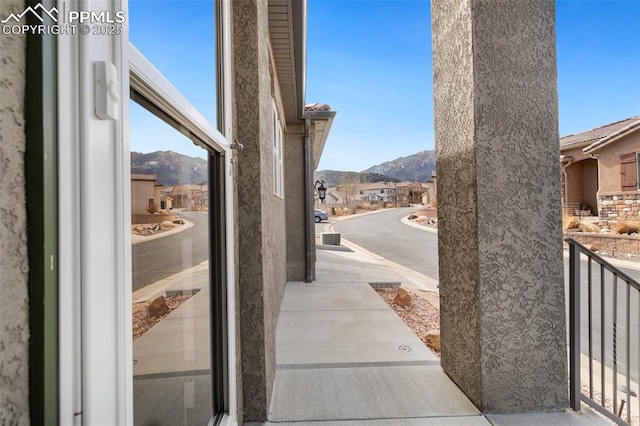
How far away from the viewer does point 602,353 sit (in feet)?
6.64

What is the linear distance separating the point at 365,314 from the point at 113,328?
11.6 feet

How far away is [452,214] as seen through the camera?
2.26 meters

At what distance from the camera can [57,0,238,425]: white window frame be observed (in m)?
0.49

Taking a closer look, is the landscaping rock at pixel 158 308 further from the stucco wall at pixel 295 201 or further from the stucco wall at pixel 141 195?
the stucco wall at pixel 295 201

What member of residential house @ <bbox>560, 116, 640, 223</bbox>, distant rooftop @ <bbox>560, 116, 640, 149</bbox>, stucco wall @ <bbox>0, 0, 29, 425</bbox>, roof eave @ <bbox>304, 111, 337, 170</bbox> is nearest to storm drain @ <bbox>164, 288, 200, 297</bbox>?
stucco wall @ <bbox>0, 0, 29, 425</bbox>

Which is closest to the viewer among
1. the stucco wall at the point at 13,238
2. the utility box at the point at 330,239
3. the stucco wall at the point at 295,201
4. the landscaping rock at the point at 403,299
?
the stucco wall at the point at 13,238

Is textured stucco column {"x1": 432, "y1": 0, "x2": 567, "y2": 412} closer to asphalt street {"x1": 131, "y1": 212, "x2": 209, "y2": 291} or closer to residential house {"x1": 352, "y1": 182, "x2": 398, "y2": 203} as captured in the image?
asphalt street {"x1": 131, "y1": 212, "x2": 209, "y2": 291}

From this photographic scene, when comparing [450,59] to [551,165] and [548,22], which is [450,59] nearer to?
[548,22]

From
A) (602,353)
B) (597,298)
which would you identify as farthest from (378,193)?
(602,353)

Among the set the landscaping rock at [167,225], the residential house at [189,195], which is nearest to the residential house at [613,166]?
the residential house at [189,195]

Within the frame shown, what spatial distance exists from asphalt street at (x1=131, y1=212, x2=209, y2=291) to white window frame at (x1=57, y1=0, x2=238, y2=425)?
18 cm

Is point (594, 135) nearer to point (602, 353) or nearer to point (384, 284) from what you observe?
point (384, 284)

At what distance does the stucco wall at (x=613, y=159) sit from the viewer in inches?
487

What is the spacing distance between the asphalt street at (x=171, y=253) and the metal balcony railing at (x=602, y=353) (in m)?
1.91
